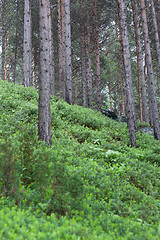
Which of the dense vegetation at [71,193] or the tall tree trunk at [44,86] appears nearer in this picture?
the dense vegetation at [71,193]

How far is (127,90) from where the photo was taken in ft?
29.0

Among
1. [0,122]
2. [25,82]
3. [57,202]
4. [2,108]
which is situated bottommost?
[57,202]

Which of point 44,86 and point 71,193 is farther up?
→ point 44,86

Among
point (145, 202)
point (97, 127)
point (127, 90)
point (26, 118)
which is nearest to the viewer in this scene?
point (145, 202)

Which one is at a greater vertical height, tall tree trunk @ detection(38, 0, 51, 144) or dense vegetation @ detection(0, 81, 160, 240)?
tall tree trunk @ detection(38, 0, 51, 144)

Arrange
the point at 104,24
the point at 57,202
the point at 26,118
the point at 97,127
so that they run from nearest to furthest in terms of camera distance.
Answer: the point at 57,202 < the point at 26,118 < the point at 97,127 < the point at 104,24

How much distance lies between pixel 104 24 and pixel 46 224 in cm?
2110

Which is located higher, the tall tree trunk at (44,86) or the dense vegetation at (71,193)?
the tall tree trunk at (44,86)

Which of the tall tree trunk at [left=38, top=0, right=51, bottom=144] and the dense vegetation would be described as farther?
the tall tree trunk at [left=38, top=0, right=51, bottom=144]

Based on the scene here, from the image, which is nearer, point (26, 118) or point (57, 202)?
point (57, 202)

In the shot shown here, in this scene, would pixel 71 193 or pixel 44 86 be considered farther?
pixel 44 86

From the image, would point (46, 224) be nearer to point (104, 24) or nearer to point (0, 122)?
point (0, 122)

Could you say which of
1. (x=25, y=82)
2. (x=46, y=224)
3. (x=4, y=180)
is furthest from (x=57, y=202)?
(x=25, y=82)

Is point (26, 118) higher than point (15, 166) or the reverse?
higher
